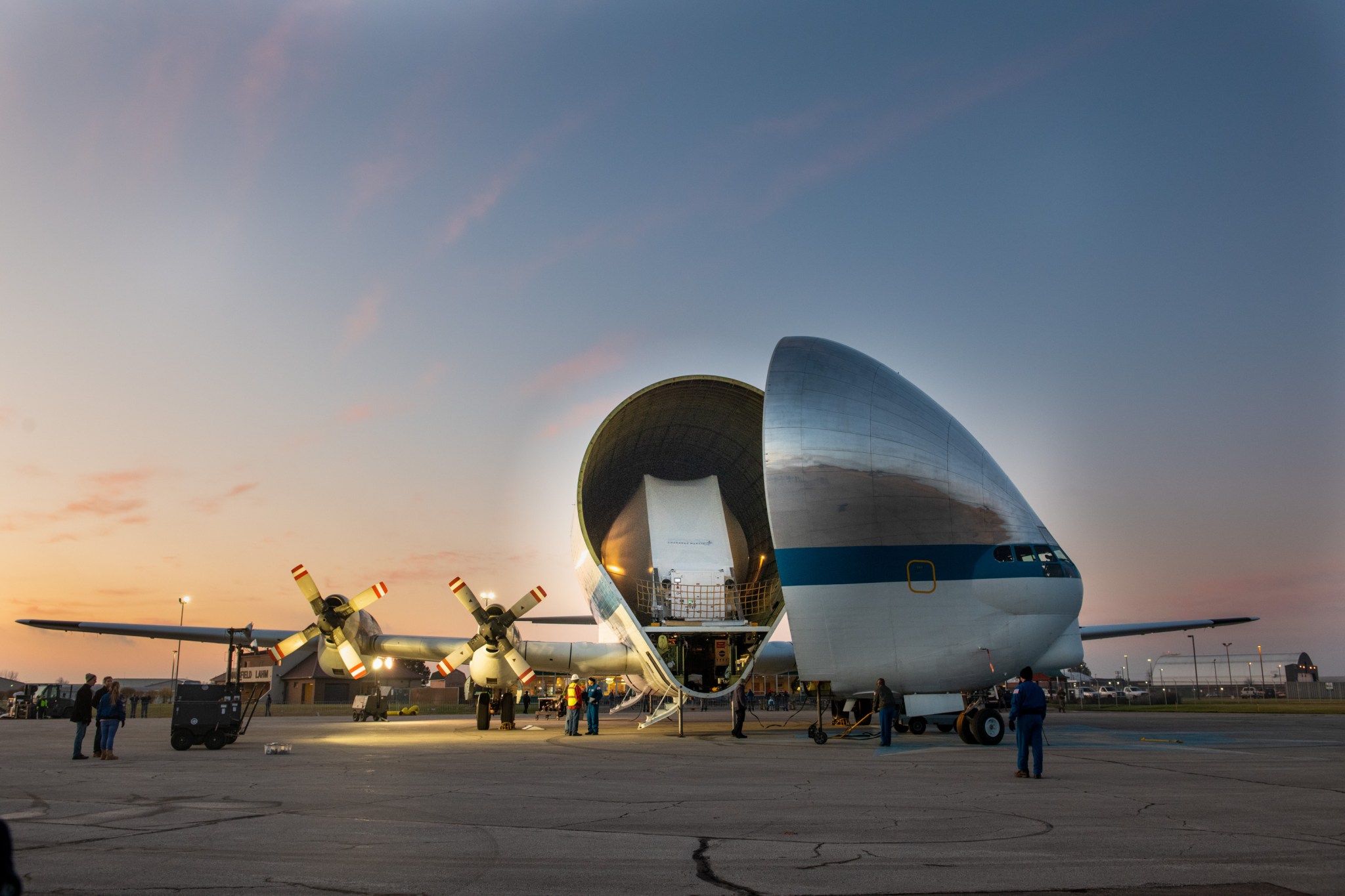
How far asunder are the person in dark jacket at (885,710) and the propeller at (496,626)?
1006cm

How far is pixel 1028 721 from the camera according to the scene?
1138cm

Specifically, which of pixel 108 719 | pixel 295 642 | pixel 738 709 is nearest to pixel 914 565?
pixel 738 709

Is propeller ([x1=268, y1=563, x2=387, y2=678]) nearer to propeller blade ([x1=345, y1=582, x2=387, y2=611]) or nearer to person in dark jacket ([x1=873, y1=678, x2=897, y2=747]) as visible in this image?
propeller blade ([x1=345, y1=582, x2=387, y2=611])

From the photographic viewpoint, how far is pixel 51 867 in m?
5.52

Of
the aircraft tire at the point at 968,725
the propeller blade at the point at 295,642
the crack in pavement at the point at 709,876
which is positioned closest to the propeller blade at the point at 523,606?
the propeller blade at the point at 295,642

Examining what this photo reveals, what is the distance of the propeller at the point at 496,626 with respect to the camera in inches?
950

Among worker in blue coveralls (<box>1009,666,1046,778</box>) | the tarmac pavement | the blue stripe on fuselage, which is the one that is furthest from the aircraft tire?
worker in blue coveralls (<box>1009,666,1046,778</box>)

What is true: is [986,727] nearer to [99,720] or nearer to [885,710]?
[885,710]

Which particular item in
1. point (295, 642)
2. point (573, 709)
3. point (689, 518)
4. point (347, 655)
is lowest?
point (573, 709)

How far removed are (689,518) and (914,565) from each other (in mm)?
9632

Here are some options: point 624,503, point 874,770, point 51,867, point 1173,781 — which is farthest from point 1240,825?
point 624,503

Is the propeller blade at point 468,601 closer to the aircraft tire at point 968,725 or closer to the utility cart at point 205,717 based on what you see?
the utility cart at point 205,717

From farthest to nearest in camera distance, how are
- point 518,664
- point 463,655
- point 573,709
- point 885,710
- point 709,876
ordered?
point 463,655
point 518,664
point 573,709
point 885,710
point 709,876

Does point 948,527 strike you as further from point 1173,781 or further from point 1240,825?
point 1240,825
